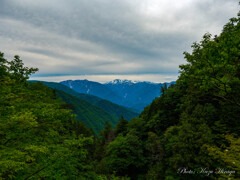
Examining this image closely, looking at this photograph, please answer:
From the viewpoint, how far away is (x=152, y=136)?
28453 mm

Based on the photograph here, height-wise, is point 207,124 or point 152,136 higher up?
point 207,124

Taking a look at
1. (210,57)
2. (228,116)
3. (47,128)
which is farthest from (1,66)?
(228,116)

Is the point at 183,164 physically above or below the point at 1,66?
below

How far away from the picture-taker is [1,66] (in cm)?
1648

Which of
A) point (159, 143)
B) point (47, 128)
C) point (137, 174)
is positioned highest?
point (47, 128)

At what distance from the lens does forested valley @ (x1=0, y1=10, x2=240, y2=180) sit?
763cm

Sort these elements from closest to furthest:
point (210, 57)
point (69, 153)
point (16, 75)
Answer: point (69, 153)
point (210, 57)
point (16, 75)

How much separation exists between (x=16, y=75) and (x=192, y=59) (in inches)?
1027

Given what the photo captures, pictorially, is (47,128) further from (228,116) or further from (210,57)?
(228,116)

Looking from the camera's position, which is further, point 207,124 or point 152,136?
point 152,136

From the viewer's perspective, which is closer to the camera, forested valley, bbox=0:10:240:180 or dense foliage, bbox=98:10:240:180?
forested valley, bbox=0:10:240:180

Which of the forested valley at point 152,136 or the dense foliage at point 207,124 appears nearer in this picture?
the forested valley at point 152,136

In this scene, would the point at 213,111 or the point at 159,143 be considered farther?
the point at 159,143

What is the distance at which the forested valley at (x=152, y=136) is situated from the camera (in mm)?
7634
